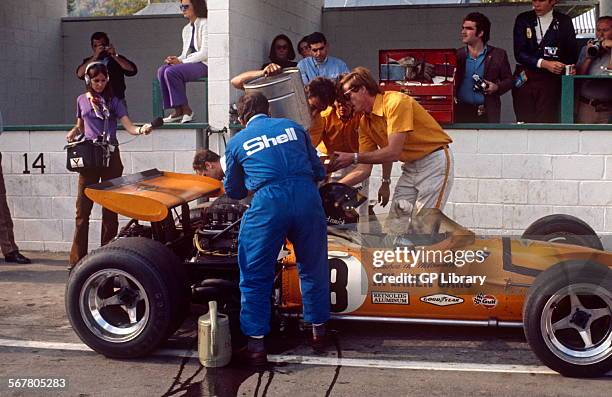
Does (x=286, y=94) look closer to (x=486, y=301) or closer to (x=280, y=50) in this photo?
A: (x=280, y=50)

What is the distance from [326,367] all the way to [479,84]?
4.51 metres

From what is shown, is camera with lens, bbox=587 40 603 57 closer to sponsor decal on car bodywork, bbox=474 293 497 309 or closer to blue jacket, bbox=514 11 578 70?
blue jacket, bbox=514 11 578 70

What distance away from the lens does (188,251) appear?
6082 millimetres

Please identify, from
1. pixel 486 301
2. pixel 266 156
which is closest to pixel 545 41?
pixel 486 301

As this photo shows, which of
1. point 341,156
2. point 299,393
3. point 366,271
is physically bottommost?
point 299,393

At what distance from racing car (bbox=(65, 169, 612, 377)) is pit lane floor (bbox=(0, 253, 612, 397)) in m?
0.19

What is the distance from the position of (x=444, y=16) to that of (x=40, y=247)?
6.75 m

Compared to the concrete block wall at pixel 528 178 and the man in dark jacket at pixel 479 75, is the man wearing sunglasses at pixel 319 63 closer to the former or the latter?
the man in dark jacket at pixel 479 75

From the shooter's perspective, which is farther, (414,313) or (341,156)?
(341,156)

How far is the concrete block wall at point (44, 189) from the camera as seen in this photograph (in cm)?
894

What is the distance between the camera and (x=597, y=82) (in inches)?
337

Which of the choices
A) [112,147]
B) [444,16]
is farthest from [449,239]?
[444,16]

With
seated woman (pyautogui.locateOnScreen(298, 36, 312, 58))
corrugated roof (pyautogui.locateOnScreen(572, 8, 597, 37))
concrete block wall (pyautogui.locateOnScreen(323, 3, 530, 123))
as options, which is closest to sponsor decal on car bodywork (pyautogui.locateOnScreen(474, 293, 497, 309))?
seated woman (pyautogui.locateOnScreen(298, 36, 312, 58))

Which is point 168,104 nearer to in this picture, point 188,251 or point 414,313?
point 188,251
